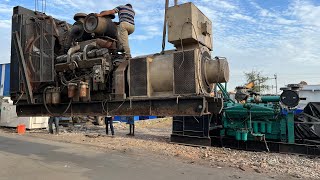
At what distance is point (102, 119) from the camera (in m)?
22.0

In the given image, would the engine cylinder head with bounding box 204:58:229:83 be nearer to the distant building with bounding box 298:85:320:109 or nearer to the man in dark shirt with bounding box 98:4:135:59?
the man in dark shirt with bounding box 98:4:135:59

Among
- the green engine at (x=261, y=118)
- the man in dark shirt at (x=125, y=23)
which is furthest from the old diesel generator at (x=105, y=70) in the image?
the green engine at (x=261, y=118)

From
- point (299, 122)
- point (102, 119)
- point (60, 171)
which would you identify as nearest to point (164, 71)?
point (60, 171)

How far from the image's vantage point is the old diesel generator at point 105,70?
19.0 ft

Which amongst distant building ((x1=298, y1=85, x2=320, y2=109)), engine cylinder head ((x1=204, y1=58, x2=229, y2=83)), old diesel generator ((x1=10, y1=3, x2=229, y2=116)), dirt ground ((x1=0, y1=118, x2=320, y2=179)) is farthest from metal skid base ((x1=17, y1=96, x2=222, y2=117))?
distant building ((x1=298, y1=85, x2=320, y2=109))

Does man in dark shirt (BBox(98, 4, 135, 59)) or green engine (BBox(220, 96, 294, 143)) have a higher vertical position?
man in dark shirt (BBox(98, 4, 135, 59))

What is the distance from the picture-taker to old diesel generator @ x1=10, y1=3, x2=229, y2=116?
228 inches

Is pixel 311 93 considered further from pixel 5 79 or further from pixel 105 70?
pixel 5 79

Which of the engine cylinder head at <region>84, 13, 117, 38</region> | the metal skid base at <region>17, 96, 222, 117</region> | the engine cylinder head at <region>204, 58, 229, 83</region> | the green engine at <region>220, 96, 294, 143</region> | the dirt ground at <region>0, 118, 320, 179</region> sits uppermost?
the engine cylinder head at <region>84, 13, 117, 38</region>

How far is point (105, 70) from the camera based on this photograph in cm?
649

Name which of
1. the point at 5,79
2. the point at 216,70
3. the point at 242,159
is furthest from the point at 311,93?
the point at 5,79

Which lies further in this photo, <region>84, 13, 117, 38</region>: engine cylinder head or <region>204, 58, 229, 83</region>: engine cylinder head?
<region>84, 13, 117, 38</region>: engine cylinder head

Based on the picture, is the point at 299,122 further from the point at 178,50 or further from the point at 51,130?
the point at 51,130

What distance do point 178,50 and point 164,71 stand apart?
1.53 ft
